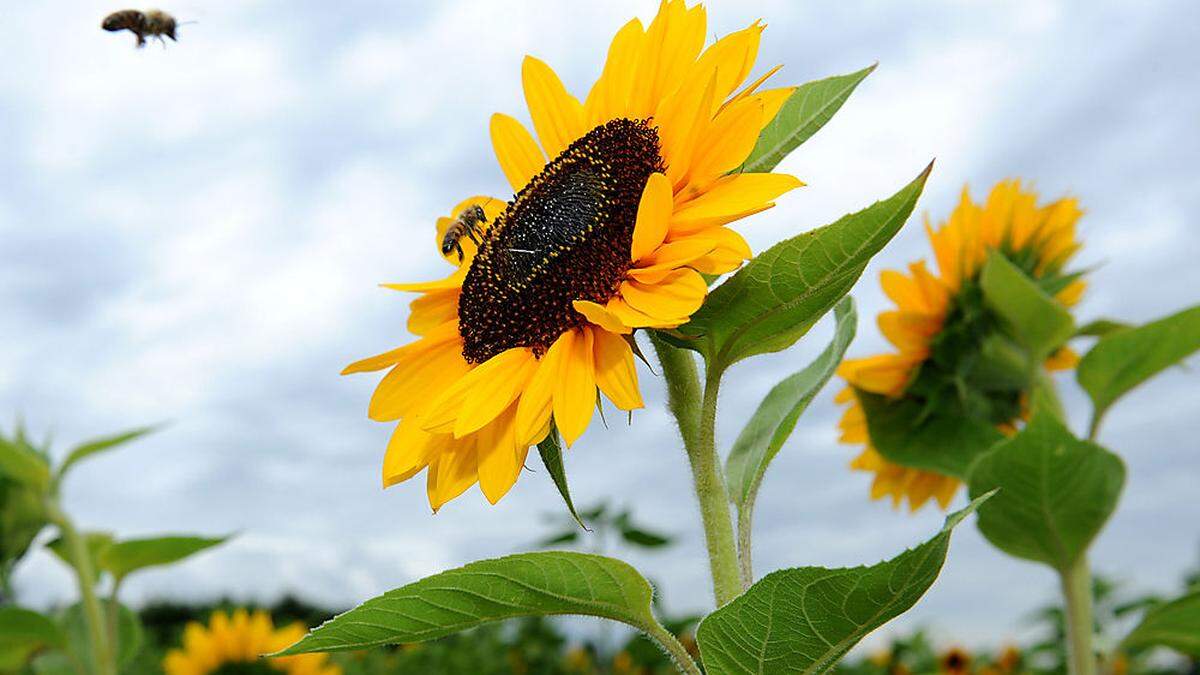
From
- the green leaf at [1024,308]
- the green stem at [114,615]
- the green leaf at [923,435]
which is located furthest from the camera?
the green stem at [114,615]

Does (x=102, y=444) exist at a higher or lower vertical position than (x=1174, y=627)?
higher

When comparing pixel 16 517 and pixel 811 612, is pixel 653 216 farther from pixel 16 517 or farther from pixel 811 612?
pixel 16 517

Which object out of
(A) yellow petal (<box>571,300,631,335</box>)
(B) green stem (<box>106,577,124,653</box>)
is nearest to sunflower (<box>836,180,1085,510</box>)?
(A) yellow petal (<box>571,300,631,335</box>)

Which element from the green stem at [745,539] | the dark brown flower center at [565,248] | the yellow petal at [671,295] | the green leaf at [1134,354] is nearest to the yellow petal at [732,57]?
the dark brown flower center at [565,248]

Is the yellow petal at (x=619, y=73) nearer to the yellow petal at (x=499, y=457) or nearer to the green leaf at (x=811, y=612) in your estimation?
the yellow petal at (x=499, y=457)

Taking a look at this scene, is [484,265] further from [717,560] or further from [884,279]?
[884,279]

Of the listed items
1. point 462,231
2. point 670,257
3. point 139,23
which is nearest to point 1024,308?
point 462,231
